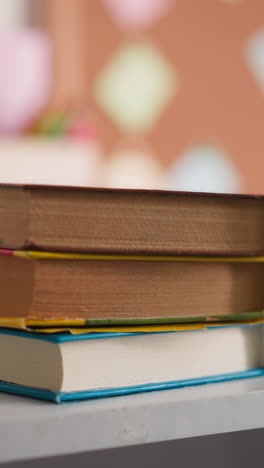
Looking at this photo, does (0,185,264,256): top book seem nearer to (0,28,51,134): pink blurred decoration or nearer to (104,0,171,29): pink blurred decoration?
(0,28,51,134): pink blurred decoration

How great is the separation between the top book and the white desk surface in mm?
71

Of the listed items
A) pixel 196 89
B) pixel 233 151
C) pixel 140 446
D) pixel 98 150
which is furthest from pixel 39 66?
pixel 140 446

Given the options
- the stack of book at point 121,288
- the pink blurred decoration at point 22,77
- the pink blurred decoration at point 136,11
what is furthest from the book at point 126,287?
the pink blurred decoration at point 136,11

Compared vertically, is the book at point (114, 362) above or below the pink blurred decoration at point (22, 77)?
below

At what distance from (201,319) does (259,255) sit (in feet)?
0.16

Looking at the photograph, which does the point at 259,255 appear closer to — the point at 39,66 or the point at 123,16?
the point at 39,66

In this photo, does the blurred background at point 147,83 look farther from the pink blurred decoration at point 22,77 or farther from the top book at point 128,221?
the top book at point 128,221

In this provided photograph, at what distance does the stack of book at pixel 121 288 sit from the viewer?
37cm

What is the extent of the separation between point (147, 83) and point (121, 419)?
2.03 metres

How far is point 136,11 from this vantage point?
2250 mm

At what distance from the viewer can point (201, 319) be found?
40 centimetres

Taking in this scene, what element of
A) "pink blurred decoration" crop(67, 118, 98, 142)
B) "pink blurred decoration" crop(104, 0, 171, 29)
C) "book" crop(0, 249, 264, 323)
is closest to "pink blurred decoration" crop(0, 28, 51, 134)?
"pink blurred decoration" crop(67, 118, 98, 142)

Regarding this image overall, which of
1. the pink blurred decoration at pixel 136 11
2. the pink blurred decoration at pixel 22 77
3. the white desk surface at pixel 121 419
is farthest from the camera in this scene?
the pink blurred decoration at pixel 136 11

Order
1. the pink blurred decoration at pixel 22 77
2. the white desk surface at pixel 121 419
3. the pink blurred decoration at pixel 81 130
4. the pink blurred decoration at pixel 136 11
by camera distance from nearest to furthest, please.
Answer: the white desk surface at pixel 121 419 → the pink blurred decoration at pixel 81 130 → the pink blurred decoration at pixel 22 77 → the pink blurred decoration at pixel 136 11
